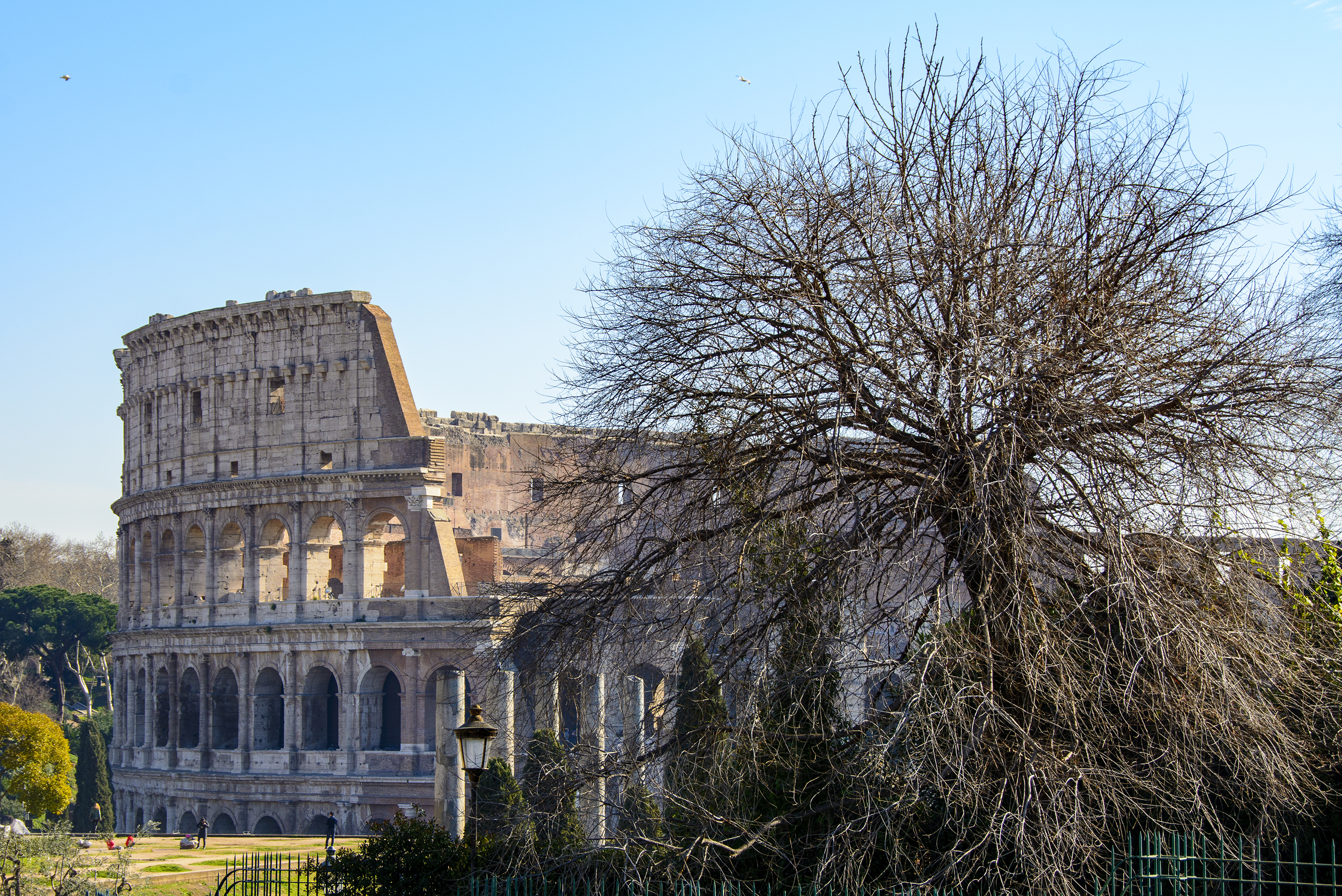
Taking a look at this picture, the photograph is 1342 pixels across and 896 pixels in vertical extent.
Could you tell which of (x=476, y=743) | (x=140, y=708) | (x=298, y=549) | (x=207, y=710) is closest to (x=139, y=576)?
(x=140, y=708)

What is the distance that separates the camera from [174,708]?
37.7 meters

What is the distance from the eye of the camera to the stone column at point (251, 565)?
3638cm

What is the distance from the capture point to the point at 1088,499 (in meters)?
8.86

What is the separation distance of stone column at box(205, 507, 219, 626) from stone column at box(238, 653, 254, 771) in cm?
157

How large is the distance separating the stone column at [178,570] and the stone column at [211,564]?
1.01m

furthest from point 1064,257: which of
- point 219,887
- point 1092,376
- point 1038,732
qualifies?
point 219,887

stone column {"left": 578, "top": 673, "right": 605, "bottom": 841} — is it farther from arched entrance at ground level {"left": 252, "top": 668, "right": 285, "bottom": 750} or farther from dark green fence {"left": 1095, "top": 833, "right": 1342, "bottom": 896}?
arched entrance at ground level {"left": 252, "top": 668, "right": 285, "bottom": 750}

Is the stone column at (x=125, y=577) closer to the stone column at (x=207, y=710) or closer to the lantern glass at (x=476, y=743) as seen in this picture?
the stone column at (x=207, y=710)

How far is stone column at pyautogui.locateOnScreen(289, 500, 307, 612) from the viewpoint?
35969 millimetres

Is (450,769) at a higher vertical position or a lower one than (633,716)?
lower

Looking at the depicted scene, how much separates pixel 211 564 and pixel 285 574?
2.16 meters

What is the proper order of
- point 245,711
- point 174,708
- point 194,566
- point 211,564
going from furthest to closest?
1. point 194,566
2. point 174,708
3. point 211,564
4. point 245,711

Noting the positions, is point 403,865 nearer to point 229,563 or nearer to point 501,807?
point 501,807

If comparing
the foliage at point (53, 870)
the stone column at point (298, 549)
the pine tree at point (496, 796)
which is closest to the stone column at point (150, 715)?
the stone column at point (298, 549)
